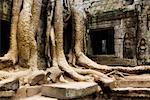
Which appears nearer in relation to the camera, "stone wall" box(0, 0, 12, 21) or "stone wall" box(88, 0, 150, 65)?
"stone wall" box(0, 0, 12, 21)

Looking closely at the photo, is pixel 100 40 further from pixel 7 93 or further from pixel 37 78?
pixel 7 93

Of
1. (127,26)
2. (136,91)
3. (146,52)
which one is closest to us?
(136,91)

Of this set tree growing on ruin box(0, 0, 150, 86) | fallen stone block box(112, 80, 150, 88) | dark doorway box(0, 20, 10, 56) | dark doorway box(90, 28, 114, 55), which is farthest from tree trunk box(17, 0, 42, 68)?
dark doorway box(90, 28, 114, 55)

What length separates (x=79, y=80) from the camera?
16.1 feet

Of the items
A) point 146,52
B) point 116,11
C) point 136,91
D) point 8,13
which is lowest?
point 136,91

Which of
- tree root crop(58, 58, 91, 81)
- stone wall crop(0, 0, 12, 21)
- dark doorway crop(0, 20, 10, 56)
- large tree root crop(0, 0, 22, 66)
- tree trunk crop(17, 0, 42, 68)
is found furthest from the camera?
dark doorway crop(0, 20, 10, 56)

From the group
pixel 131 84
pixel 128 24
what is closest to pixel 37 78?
pixel 131 84

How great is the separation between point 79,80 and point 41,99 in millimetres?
1556

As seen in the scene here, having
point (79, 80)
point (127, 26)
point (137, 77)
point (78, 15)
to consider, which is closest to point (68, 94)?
point (79, 80)

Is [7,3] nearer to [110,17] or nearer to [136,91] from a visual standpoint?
[136,91]

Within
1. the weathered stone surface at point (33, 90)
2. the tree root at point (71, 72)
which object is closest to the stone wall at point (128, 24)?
the tree root at point (71, 72)

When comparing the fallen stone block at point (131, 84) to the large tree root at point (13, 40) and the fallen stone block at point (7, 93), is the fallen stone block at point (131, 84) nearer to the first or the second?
the large tree root at point (13, 40)

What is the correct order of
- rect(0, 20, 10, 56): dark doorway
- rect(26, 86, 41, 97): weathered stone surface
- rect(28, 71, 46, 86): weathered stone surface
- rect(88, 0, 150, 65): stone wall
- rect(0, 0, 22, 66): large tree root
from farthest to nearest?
1. rect(88, 0, 150, 65): stone wall
2. rect(0, 20, 10, 56): dark doorway
3. rect(0, 0, 22, 66): large tree root
4. rect(28, 71, 46, 86): weathered stone surface
5. rect(26, 86, 41, 97): weathered stone surface

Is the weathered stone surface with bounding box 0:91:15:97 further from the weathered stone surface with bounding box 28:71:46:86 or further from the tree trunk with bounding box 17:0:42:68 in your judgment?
the tree trunk with bounding box 17:0:42:68
